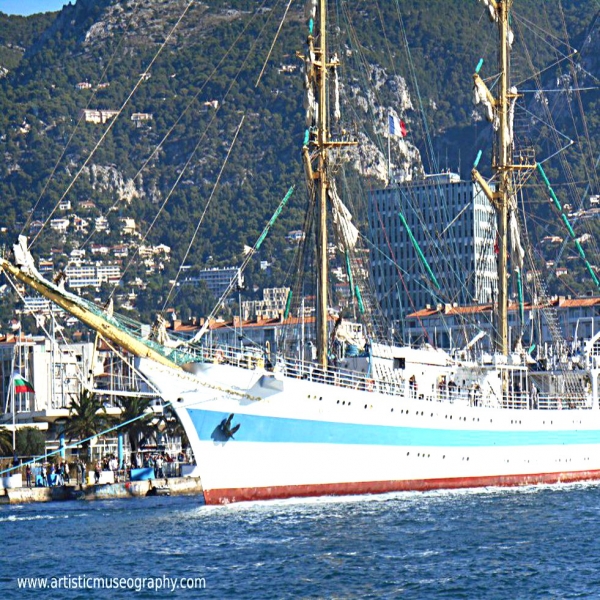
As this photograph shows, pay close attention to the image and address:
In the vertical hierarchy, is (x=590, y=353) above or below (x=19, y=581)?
above

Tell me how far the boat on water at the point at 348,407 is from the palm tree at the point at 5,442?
57.2 feet

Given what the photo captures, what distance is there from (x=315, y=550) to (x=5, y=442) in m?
32.6

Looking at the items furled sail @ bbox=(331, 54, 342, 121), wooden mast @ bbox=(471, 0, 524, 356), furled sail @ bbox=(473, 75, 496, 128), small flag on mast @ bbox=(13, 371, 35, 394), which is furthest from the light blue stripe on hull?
small flag on mast @ bbox=(13, 371, 35, 394)

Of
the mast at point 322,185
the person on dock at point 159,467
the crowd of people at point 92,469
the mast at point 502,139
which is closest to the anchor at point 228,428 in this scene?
the mast at point 322,185

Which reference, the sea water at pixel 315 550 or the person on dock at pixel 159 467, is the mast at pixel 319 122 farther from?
the person on dock at pixel 159 467

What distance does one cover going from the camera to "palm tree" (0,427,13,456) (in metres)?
70.6

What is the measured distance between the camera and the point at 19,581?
37.8 m

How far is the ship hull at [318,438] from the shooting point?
50500mm

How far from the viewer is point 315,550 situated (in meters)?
Answer: 40.6

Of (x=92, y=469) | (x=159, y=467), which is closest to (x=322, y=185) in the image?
(x=159, y=467)

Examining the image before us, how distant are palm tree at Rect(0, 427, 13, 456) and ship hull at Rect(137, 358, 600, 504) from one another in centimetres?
2170

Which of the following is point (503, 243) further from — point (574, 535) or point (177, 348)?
point (574, 535)

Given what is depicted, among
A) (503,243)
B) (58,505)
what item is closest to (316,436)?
(58,505)

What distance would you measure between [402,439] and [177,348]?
8007 millimetres
